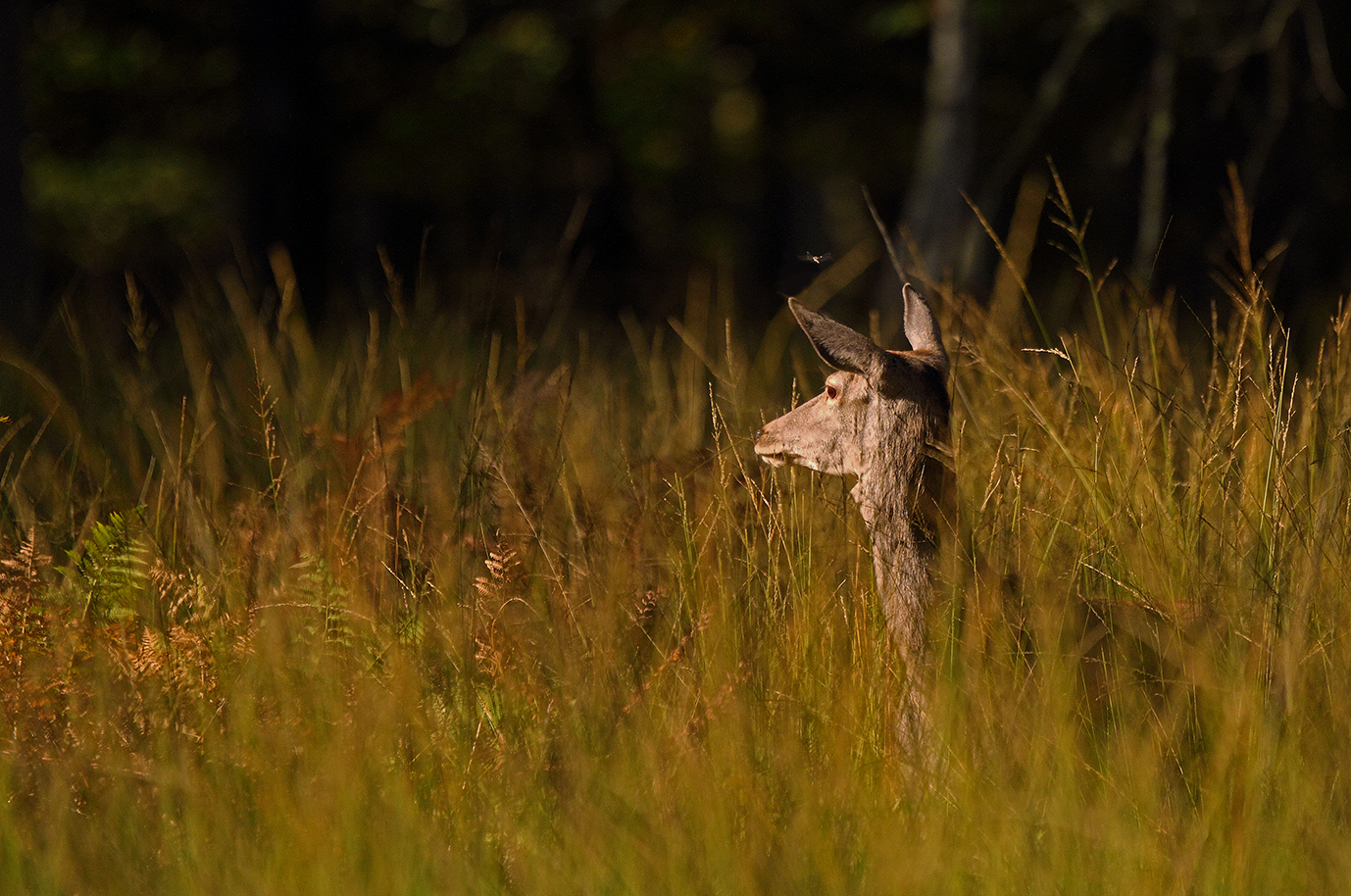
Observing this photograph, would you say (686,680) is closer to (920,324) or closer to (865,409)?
(865,409)

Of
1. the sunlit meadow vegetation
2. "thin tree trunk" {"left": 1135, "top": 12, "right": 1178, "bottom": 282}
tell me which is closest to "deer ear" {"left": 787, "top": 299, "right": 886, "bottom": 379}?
the sunlit meadow vegetation

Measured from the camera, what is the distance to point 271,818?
7.89ft

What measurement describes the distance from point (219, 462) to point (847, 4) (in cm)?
1083

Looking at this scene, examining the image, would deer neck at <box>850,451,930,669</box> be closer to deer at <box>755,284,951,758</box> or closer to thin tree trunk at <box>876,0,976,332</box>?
deer at <box>755,284,951,758</box>

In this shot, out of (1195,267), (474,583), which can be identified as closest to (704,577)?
(474,583)

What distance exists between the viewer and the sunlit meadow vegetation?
Result: 2342mm

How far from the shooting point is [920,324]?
3303mm

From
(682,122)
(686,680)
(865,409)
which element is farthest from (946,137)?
(686,680)

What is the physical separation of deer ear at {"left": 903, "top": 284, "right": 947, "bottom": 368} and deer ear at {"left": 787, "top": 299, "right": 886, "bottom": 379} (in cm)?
35

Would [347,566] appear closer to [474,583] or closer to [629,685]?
[474,583]

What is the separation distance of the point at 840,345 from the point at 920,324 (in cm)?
46

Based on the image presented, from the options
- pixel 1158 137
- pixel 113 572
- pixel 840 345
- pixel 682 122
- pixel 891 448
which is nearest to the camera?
pixel 840 345

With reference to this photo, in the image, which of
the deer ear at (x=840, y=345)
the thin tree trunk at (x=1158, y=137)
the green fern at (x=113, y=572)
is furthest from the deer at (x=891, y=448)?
the thin tree trunk at (x=1158, y=137)

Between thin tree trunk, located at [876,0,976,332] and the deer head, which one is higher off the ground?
the deer head
